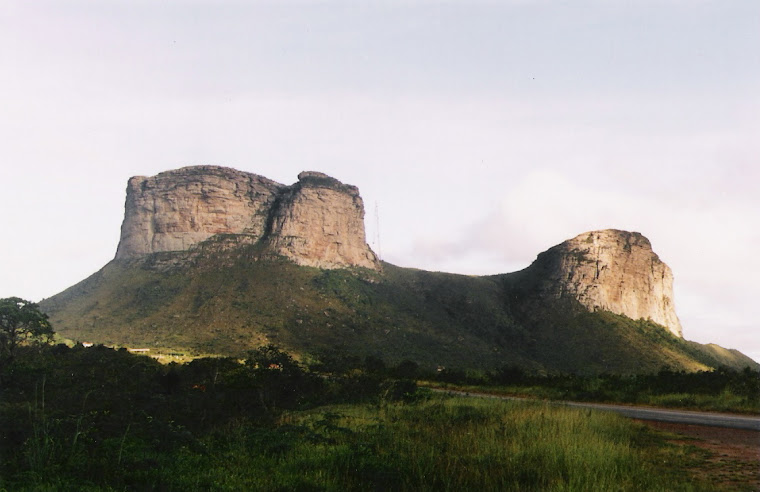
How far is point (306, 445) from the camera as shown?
1055 centimetres

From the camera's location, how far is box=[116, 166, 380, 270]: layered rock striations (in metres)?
103

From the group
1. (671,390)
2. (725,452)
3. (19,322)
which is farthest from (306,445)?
(19,322)

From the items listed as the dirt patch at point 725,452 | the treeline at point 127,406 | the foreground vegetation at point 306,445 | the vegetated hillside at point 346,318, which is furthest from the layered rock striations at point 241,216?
the dirt patch at point 725,452

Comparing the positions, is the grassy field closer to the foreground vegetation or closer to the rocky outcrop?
the foreground vegetation

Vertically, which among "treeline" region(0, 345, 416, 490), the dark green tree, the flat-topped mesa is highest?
the flat-topped mesa

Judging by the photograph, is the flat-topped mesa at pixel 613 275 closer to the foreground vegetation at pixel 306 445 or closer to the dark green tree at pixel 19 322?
the dark green tree at pixel 19 322

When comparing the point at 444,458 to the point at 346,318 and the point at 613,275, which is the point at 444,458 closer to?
the point at 346,318

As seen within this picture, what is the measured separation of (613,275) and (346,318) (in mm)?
58699

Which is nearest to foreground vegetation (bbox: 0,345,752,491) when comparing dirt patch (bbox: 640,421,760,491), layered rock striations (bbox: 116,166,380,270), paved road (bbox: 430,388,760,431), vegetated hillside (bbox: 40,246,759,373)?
dirt patch (bbox: 640,421,760,491)

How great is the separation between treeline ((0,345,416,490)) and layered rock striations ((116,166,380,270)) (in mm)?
75850

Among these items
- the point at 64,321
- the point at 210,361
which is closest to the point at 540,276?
the point at 64,321

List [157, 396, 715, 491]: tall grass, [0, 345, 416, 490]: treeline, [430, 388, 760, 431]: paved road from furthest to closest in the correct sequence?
[430, 388, 760, 431]: paved road, [0, 345, 416, 490]: treeline, [157, 396, 715, 491]: tall grass

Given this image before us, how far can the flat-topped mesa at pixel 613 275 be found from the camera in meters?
102

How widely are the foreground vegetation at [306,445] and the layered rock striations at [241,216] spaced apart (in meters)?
83.7
